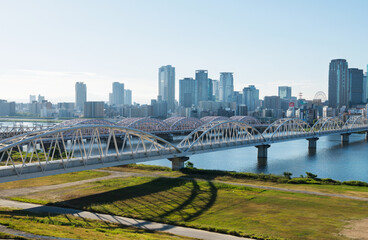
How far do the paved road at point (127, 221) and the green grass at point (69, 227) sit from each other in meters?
1.08

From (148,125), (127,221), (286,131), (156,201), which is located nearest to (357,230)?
(127,221)

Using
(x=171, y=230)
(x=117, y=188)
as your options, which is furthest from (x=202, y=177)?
(x=171, y=230)

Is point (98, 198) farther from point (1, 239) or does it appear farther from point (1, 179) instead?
point (1, 239)

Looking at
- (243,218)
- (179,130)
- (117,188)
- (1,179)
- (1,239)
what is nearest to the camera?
(1,239)

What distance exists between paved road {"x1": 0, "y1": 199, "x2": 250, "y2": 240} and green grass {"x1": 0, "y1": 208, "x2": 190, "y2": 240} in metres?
1.08

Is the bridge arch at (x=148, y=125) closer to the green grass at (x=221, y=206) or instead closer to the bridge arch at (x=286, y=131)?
the bridge arch at (x=286, y=131)

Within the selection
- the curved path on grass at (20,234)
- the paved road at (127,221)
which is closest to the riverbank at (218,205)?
the paved road at (127,221)

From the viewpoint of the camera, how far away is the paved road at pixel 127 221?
93.0ft

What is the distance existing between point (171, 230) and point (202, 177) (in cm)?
2273

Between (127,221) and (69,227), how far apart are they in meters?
5.08

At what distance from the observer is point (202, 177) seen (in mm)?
52125

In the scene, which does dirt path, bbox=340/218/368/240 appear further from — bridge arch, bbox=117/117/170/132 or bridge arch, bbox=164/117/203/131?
bridge arch, bbox=164/117/203/131

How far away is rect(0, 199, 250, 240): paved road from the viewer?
28.4 metres

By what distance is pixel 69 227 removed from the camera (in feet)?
93.6
